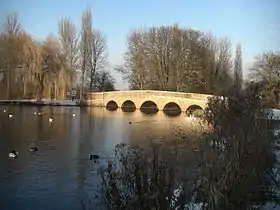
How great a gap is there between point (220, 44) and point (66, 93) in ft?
29.9

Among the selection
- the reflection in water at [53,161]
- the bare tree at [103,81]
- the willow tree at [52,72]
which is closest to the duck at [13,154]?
the reflection in water at [53,161]

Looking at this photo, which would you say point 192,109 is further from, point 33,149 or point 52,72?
point 33,149

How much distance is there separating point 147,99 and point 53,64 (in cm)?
530

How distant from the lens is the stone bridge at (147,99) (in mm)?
24453

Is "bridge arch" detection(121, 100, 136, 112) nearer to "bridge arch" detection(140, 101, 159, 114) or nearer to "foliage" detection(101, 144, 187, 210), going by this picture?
"bridge arch" detection(140, 101, 159, 114)

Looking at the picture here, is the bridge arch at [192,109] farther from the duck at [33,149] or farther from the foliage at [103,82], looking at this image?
the duck at [33,149]

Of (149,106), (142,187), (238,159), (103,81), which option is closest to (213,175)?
(238,159)

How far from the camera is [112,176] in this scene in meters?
3.00

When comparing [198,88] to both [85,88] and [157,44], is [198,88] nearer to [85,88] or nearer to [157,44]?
[157,44]

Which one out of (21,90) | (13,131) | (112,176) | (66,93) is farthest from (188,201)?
(66,93)

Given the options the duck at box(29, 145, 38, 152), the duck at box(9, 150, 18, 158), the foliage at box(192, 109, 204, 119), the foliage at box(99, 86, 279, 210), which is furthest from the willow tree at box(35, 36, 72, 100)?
the foliage at box(99, 86, 279, 210)

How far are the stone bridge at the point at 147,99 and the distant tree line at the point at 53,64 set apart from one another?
48.8 inches

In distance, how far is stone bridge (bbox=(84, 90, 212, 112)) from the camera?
24.5 metres

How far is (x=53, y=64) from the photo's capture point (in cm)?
2475
